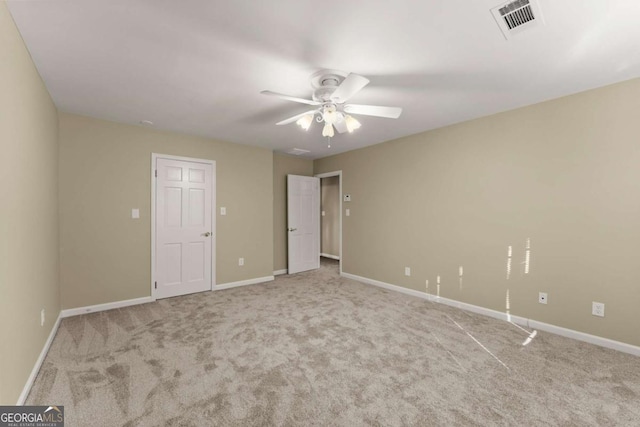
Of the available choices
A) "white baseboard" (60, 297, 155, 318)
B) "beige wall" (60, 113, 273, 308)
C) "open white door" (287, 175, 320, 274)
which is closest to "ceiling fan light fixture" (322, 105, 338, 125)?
"beige wall" (60, 113, 273, 308)

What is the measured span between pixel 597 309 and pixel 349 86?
3.11 metres

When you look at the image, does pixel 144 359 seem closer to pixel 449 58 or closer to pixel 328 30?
pixel 328 30

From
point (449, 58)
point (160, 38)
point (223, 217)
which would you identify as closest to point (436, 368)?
point (449, 58)

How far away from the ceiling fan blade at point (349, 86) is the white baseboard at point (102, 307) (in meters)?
3.65

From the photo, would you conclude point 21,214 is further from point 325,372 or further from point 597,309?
point 597,309

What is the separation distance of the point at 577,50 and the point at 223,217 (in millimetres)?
4478

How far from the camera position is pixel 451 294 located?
3684 millimetres

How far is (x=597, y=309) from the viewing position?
2.59 meters

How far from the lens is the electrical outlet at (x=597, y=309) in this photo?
2566 mm

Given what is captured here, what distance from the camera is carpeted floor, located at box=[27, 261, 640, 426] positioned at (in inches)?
67.1

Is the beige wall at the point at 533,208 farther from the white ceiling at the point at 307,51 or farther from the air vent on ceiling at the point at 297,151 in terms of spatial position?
the air vent on ceiling at the point at 297,151

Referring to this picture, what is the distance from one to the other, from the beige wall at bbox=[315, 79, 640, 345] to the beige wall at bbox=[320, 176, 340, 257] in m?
2.72

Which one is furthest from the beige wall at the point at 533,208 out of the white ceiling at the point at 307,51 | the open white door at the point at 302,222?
the open white door at the point at 302,222

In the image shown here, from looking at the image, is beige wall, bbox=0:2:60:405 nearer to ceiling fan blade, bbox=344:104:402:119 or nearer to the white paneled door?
the white paneled door
